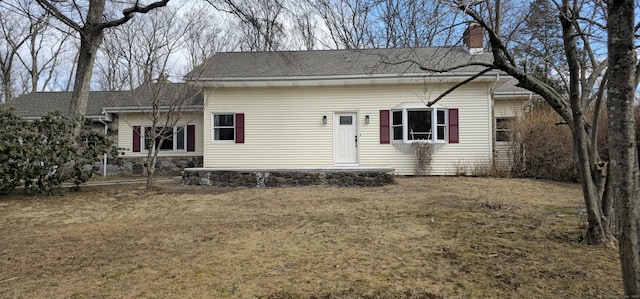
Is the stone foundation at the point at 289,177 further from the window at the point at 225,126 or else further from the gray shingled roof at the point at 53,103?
the gray shingled roof at the point at 53,103

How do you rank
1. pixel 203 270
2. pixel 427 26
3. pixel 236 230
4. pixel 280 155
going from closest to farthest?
1. pixel 203 270
2. pixel 427 26
3. pixel 236 230
4. pixel 280 155

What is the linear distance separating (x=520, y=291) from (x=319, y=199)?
14.9 ft

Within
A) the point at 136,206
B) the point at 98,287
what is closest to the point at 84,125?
the point at 136,206

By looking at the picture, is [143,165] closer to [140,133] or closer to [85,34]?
[140,133]

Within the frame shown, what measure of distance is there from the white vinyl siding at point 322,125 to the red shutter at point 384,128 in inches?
5.2

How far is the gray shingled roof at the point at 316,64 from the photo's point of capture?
1087cm

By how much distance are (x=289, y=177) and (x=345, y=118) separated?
11.3 feet

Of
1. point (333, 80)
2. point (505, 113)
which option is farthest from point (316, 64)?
point (505, 113)

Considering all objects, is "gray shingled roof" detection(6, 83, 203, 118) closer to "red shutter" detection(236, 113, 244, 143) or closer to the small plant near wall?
"red shutter" detection(236, 113, 244, 143)

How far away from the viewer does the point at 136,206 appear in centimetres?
668

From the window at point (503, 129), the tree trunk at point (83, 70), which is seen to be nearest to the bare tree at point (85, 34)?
the tree trunk at point (83, 70)

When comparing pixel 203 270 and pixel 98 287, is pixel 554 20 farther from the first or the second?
pixel 98 287

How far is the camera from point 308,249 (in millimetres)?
3867

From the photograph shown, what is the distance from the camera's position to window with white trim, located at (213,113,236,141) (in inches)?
460
